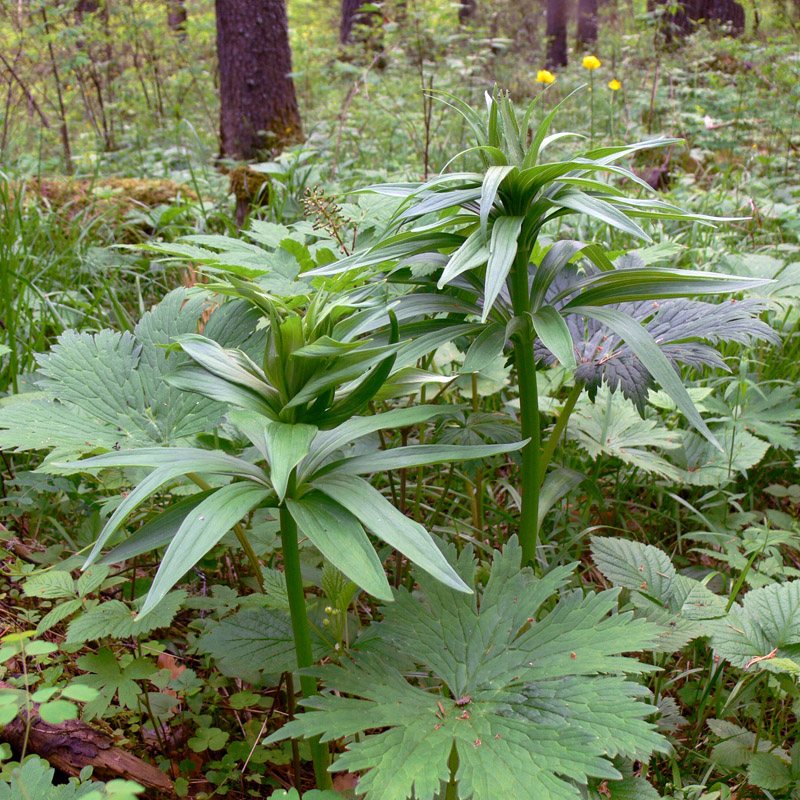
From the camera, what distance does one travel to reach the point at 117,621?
4.04 ft

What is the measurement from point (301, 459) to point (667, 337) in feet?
2.49

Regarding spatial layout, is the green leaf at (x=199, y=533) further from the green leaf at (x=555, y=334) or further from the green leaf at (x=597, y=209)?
the green leaf at (x=597, y=209)

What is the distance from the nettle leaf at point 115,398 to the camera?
47.2 inches

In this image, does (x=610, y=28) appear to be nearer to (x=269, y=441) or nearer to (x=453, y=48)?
(x=453, y=48)

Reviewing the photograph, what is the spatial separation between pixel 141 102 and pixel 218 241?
648 cm

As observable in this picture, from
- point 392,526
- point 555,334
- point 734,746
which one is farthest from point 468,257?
point 734,746


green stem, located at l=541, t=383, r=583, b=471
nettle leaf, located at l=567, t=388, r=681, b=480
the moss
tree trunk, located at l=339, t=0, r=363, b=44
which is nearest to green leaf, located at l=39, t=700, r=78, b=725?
green stem, located at l=541, t=383, r=583, b=471

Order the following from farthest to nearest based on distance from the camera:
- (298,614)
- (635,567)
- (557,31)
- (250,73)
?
(557,31)
(250,73)
(635,567)
(298,614)

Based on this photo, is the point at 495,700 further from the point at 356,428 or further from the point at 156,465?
the point at 156,465

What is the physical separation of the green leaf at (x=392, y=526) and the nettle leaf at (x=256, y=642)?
0.36 metres

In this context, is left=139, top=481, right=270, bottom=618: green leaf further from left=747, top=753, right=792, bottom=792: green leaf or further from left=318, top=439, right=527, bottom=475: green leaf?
left=747, top=753, right=792, bottom=792: green leaf

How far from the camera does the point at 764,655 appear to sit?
119cm

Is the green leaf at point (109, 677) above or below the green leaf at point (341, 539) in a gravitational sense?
below

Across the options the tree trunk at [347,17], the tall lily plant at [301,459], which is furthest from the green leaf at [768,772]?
the tree trunk at [347,17]
